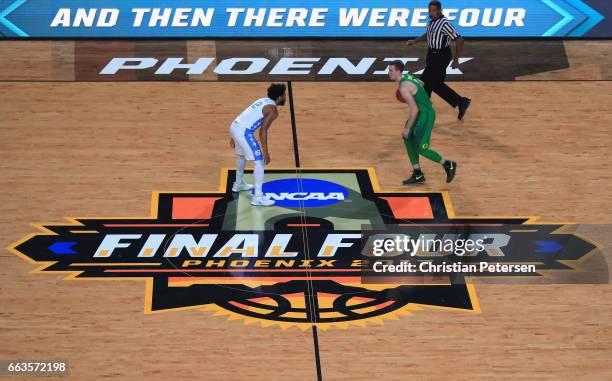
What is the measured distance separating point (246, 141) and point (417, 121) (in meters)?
2.17

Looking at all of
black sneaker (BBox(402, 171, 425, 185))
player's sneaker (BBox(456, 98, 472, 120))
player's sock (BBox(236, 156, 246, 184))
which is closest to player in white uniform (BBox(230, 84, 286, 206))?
player's sock (BBox(236, 156, 246, 184))

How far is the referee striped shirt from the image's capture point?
46.9 ft

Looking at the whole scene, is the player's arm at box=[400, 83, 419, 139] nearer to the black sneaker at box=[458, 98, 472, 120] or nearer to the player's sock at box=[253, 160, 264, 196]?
the player's sock at box=[253, 160, 264, 196]

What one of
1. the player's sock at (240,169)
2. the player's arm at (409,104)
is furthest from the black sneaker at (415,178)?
the player's sock at (240,169)

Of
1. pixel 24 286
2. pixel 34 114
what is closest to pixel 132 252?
pixel 24 286

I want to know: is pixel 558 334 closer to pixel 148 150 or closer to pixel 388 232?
pixel 388 232

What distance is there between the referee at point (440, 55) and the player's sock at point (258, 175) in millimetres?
3383

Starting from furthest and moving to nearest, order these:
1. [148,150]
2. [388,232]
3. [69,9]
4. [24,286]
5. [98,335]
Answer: [69,9]
[148,150]
[388,232]
[24,286]
[98,335]

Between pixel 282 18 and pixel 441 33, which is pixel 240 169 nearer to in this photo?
pixel 441 33

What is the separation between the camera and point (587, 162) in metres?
13.7

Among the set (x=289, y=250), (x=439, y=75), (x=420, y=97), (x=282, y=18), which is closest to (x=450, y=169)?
(x=420, y=97)

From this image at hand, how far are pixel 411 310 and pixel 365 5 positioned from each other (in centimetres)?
766

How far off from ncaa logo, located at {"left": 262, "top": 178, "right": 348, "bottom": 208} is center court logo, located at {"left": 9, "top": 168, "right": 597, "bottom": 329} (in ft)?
0.04

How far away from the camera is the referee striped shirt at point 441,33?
14.3 meters
